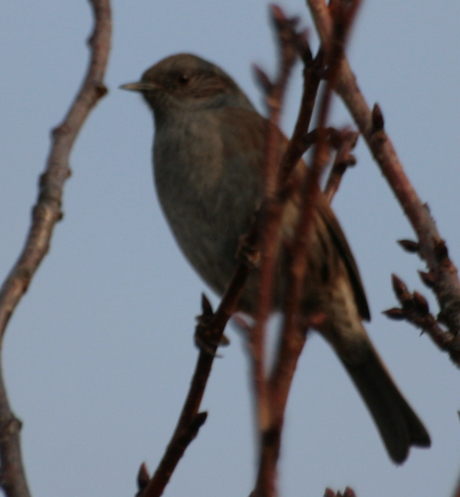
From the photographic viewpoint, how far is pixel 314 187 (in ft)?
5.06

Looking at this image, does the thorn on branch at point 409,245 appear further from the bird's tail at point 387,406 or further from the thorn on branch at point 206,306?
the bird's tail at point 387,406

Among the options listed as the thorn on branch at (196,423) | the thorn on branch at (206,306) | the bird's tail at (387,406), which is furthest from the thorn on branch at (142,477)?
the bird's tail at (387,406)

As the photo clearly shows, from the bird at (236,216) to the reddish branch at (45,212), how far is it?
1.29m

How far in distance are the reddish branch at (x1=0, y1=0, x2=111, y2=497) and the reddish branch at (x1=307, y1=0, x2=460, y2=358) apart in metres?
1.06

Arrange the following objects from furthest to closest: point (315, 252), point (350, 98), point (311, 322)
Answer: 1. point (315, 252)
2. point (350, 98)
3. point (311, 322)

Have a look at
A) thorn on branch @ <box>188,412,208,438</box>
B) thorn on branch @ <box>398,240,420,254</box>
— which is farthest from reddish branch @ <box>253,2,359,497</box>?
thorn on branch @ <box>398,240,420,254</box>

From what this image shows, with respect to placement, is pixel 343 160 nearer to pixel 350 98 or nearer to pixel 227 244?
pixel 350 98

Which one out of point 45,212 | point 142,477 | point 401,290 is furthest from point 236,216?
point 142,477

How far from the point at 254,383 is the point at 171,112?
15.4 feet

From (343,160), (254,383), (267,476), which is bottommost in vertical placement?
(267,476)

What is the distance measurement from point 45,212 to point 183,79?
3.13 m

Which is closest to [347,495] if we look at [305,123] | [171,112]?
[305,123]

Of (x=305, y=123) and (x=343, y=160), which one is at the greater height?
(x=343, y=160)

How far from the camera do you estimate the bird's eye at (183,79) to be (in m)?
6.31
